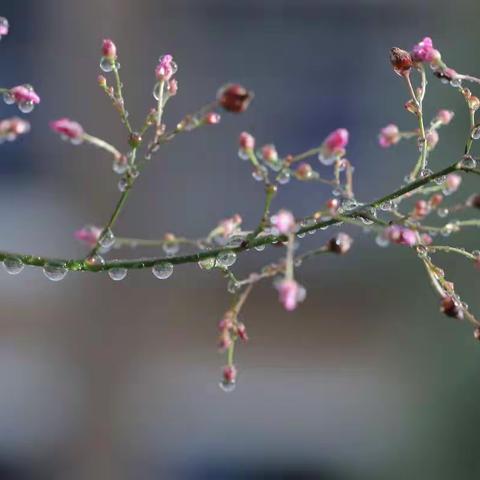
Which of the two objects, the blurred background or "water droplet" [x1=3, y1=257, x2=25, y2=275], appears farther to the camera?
the blurred background

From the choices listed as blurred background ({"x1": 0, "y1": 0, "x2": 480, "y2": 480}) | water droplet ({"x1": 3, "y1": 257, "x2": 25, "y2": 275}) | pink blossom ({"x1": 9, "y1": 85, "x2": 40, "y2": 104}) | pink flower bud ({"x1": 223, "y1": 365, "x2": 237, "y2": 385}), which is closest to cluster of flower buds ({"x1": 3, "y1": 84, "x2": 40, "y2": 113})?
pink blossom ({"x1": 9, "y1": 85, "x2": 40, "y2": 104})

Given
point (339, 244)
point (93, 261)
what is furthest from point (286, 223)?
point (93, 261)

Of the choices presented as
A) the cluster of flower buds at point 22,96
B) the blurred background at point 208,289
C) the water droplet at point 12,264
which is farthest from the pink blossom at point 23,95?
the blurred background at point 208,289

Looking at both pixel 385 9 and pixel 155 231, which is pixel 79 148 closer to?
pixel 155 231

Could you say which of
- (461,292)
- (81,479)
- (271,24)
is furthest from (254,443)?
(271,24)

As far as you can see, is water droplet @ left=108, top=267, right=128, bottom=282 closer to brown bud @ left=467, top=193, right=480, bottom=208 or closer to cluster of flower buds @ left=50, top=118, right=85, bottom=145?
cluster of flower buds @ left=50, top=118, right=85, bottom=145

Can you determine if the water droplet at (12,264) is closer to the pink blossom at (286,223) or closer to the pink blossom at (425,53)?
the pink blossom at (286,223)
